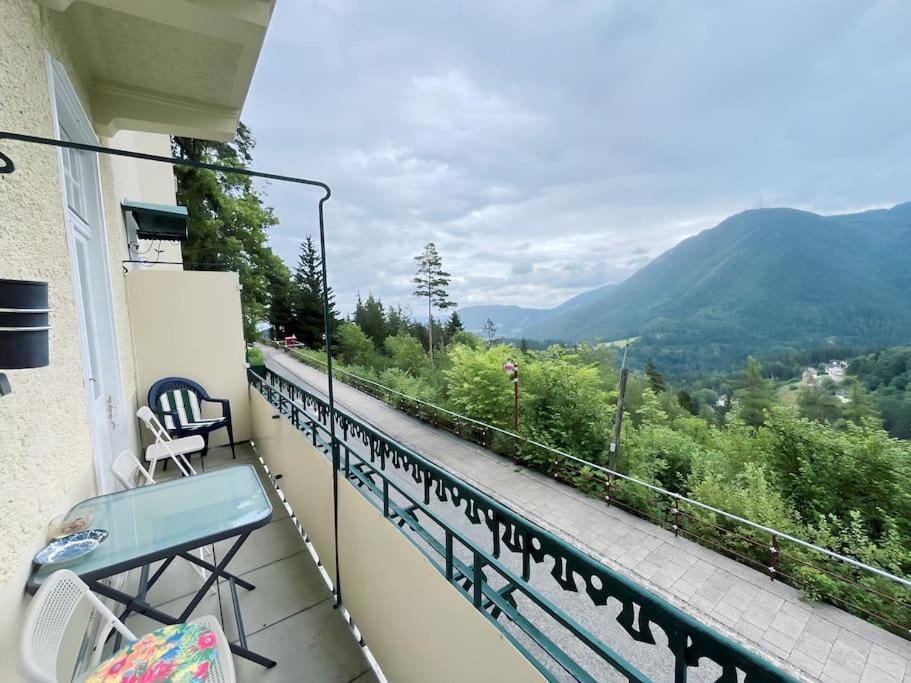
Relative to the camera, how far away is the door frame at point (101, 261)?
1.71 metres

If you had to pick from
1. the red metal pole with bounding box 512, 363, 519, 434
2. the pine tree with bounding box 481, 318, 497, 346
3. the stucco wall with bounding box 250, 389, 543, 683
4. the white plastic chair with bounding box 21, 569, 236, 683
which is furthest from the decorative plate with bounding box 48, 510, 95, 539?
the pine tree with bounding box 481, 318, 497, 346

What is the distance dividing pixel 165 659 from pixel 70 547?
20.7 inches

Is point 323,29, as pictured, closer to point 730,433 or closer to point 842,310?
point 730,433

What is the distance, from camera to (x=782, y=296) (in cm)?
4309

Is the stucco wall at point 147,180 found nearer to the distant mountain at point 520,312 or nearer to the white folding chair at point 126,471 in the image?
the white folding chair at point 126,471

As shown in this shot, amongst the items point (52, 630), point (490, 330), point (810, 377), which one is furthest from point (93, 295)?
point (810, 377)

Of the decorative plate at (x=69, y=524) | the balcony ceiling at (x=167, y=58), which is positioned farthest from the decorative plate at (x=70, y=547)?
the balcony ceiling at (x=167, y=58)

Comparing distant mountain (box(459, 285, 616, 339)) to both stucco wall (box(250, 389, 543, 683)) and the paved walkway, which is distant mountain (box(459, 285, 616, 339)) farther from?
stucco wall (box(250, 389, 543, 683))

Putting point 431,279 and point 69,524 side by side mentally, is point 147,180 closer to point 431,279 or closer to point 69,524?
point 69,524

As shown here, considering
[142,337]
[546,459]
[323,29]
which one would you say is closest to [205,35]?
[323,29]

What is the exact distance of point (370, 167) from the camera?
39.2 feet

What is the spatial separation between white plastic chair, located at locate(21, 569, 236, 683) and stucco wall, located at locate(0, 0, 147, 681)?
7 centimetres

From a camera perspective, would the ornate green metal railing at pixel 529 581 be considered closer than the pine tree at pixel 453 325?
Yes

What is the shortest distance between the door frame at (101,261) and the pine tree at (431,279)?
1991 centimetres
